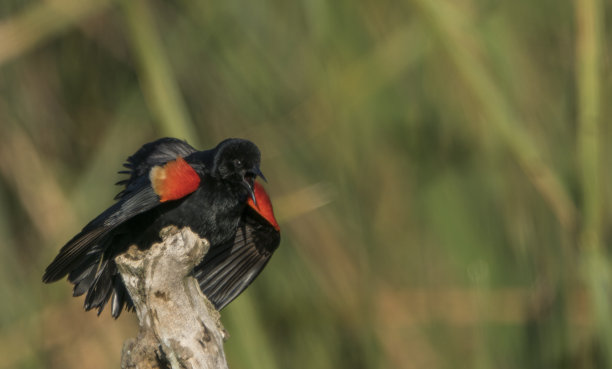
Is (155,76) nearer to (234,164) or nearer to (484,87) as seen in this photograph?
(234,164)

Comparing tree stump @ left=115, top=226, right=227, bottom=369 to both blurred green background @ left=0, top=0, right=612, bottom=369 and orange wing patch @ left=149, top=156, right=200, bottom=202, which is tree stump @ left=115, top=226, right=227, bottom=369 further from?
blurred green background @ left=0, top=0, right=612, bottom=369

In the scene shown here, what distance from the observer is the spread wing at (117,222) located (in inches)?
83.2

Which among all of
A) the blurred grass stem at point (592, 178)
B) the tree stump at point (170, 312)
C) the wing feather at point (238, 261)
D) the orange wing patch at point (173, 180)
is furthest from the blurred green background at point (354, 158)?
the tree stump at point (170, 312)

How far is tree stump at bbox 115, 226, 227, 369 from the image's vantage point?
5.50 ft

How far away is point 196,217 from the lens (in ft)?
7.73

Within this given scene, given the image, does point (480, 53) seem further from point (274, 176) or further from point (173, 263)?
point (173, 263)

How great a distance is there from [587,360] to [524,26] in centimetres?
152

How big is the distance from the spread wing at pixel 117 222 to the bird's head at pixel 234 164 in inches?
3.7

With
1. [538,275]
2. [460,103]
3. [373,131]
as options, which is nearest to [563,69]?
[460,103]

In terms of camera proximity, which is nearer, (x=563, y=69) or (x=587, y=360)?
(x=587, y=360)

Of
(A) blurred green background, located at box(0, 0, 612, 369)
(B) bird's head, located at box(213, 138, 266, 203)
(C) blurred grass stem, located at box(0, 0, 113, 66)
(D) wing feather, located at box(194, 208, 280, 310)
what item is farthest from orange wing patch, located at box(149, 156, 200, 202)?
(C) blurred grass stem, located at box(0, 0, 113, 66)

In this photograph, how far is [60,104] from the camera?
12.2ft

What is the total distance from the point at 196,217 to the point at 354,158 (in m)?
0.61

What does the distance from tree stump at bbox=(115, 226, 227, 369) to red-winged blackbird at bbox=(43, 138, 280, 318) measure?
1.26 feet
